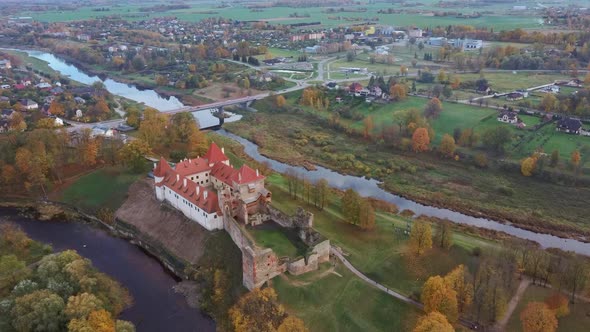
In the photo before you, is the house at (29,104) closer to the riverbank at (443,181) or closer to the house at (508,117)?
the riverbank at (443,181)

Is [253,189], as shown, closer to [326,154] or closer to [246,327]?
[246,327]

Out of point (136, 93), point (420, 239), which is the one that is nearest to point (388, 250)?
point (420, 239)

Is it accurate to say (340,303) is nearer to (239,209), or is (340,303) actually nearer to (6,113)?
(239,209)

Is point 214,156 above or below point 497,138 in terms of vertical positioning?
above

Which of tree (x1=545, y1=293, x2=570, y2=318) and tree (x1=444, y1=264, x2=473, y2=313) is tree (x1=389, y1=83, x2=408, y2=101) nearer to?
tree (x1=444, y1=264, x2=473, y2=313)

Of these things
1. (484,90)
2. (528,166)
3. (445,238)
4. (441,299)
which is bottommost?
(528,166)

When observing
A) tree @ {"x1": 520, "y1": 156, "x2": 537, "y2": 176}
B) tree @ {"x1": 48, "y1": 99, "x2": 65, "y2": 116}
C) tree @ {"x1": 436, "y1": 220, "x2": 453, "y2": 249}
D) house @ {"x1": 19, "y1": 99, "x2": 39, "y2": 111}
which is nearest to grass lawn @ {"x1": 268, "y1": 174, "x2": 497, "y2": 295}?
tree @ {"x1": 436, "y1": 220, "x2": 453, "y2": 249}

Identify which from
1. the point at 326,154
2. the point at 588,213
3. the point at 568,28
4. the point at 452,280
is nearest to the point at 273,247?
the point at 452,280
